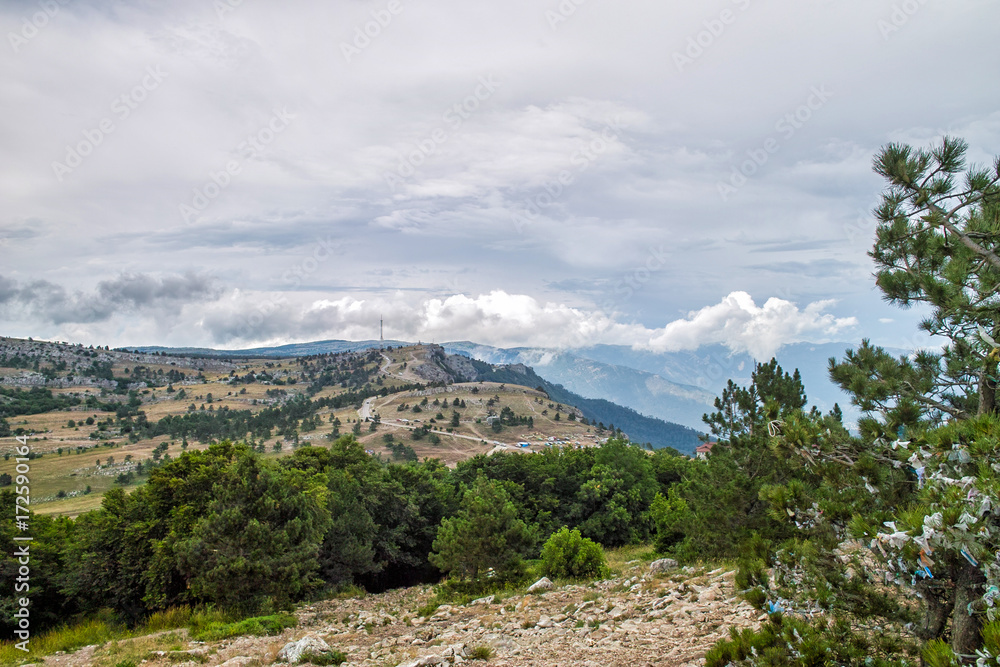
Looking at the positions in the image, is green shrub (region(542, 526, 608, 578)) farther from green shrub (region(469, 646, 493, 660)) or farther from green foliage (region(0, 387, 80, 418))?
green foliage (region(0, 387, 80, 418))

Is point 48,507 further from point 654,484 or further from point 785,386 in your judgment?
point 785,386

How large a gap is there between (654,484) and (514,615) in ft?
128

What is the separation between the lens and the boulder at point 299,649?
11828 millimetres

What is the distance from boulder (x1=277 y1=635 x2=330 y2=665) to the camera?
→ 1183cm

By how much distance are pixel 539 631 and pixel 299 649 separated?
5972 millimetres

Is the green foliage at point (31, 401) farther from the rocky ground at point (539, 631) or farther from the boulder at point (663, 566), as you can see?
the boulder at point (663, 566)

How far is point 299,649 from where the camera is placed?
12023mm

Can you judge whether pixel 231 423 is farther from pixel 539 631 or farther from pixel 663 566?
pixel 539 631

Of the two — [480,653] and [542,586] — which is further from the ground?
[480,653]

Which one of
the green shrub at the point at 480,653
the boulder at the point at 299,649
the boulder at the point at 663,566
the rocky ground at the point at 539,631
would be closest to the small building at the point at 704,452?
the boulder at the point at 663,566

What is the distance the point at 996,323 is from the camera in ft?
20.2

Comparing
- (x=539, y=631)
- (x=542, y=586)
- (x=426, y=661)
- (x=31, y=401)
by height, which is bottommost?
(x=31, y=401)

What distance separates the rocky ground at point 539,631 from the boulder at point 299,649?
9cm

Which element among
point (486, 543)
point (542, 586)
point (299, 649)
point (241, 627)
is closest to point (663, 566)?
point (542, 586)
